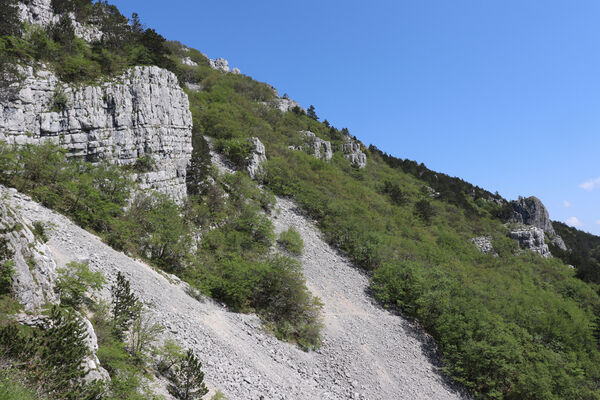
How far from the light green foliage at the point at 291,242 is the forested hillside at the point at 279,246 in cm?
19

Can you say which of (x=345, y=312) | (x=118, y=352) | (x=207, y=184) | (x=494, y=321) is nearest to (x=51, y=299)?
(x=118, y=352)

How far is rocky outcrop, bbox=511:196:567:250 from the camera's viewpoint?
196 feet

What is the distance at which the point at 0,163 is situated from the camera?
1598 centimetres

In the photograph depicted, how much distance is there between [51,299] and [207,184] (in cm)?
2047

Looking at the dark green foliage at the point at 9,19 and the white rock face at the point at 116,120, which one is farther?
the dark green foliage at the point at 9,19

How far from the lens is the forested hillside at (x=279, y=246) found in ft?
58.4

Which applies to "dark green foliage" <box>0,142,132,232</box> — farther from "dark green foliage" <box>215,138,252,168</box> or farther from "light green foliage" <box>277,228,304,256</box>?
"dark green foliage" <box>215,138,252,168</box>

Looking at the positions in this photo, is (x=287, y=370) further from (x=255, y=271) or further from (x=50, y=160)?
(x=50, y=160)

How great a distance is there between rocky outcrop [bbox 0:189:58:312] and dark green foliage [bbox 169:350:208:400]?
4256mm

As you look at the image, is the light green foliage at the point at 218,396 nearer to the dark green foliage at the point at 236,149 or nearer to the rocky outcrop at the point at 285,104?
the dark green foliage at the point at 236,149

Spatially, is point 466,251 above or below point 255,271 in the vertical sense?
above

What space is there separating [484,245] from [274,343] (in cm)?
4120

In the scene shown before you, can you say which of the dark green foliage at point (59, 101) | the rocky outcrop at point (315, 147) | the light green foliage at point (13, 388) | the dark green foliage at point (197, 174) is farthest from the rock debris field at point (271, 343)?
the rocky outcrop at point (315, 147)

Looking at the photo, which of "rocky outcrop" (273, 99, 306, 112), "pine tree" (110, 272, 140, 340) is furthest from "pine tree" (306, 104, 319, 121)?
"pine tree" (110, 272, 140, 340)
